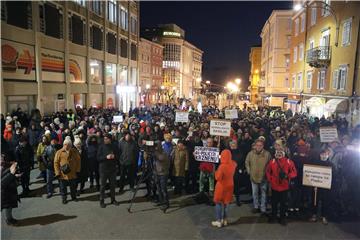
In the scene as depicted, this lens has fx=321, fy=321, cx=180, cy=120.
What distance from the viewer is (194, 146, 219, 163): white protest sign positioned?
29.6 feet

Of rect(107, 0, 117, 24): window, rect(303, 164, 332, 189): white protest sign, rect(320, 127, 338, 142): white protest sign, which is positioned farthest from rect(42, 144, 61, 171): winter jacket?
rect(107, 0, 117, 24): window

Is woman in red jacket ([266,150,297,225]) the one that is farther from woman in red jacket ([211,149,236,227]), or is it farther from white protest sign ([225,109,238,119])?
white protest sign ([225,109,238,119])

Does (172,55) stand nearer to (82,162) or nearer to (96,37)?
(96,37)

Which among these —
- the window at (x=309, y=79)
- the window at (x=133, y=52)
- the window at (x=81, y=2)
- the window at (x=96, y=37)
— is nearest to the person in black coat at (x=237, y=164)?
the window at (x=309, y=79)

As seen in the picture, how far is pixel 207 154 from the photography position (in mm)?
9117

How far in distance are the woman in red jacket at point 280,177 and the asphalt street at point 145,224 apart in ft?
1.36

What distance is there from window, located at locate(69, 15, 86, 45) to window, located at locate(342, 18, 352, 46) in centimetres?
2255

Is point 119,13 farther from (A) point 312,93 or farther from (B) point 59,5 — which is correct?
(A) point 312,93

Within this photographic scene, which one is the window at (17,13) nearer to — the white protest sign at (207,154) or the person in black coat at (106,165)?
the person in black coat at (106,165)

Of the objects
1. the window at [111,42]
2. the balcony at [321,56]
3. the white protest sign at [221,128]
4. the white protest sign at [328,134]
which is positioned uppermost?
the window at [111,42]

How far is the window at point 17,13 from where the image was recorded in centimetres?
2007

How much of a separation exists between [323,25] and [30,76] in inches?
955

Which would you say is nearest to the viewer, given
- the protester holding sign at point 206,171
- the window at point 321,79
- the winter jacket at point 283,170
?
the winter jacket at point 283,170

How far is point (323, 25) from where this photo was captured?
91.7 ft
